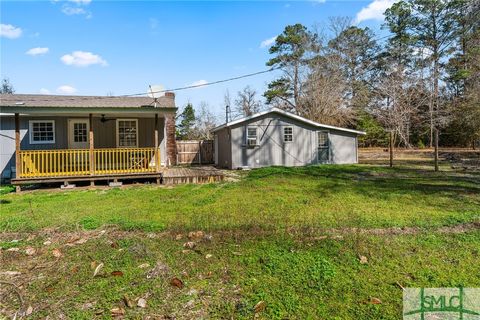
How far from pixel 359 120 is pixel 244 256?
26.2 metres

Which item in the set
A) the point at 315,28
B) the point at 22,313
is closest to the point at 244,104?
the point at 315,28

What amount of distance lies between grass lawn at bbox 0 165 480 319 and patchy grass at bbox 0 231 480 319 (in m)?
0.01

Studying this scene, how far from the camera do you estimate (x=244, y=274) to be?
3.43 metres

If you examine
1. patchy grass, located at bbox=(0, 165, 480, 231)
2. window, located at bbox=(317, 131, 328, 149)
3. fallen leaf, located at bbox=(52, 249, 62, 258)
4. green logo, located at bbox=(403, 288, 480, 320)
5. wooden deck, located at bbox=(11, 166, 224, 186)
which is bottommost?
green logo, located at bbox=(403, 288, 480, 320)

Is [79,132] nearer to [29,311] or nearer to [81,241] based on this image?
[81,241]

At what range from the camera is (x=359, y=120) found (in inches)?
1077

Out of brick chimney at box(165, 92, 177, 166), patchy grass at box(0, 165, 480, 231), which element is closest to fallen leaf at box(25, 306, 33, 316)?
patchy grass at box(0, 165, 480, 231)

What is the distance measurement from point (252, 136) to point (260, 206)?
9.34 m

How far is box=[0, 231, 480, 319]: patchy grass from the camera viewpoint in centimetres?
279

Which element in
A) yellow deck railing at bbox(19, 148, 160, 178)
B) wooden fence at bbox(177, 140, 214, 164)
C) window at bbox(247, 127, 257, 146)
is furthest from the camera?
wooden fence at bbox(177, 140, 214, 164)

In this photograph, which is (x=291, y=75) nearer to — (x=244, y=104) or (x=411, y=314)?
(x=244, y=104)

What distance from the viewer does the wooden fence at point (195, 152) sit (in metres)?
19.7

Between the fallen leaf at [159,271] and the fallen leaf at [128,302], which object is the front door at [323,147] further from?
the fallen leaf at [128,302]

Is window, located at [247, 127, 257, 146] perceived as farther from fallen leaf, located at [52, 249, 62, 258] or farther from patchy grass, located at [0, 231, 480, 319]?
fallen leaf, located at [52, 249, 62, 258]
